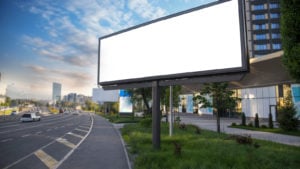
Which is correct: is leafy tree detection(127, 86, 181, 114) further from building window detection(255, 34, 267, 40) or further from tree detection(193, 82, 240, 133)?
building window detection(255, 34, 267, 40)

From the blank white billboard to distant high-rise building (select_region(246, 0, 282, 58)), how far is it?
2541 inches

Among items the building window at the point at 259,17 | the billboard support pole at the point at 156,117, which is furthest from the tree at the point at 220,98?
the building window at the point at 259,17

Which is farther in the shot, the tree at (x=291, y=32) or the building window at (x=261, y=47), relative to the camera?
the building window at (x=261, y=47)

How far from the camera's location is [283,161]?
7.85 m

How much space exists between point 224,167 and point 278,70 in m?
26.9

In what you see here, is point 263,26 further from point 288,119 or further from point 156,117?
point 156,117

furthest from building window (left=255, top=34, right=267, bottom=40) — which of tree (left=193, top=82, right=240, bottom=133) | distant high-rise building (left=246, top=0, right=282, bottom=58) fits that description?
tree (left=193, top=82, right=240, bottom=133)

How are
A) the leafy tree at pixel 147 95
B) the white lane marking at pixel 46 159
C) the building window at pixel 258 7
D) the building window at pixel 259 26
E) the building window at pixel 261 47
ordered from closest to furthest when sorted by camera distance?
the white lane marking at pixel 46 159
the leafy tree at pixel 147 95
the building window at pixel 261 47
the building window at pixel 259 26
the building window at pixel 258 7

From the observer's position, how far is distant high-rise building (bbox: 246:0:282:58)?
64.4 meters

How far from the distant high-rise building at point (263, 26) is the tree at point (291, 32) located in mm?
60837

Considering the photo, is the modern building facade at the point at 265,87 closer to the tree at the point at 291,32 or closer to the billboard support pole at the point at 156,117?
the tree at the point at 291,32

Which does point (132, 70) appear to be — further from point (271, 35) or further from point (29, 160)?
point (271, 35)

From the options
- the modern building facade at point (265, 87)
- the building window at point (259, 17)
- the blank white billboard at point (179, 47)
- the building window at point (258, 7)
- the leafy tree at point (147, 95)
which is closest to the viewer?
the blank white billboard at point (179, 47)

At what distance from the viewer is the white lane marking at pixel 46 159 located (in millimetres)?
8375
